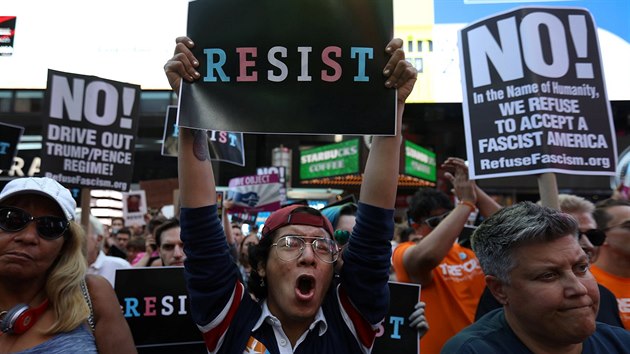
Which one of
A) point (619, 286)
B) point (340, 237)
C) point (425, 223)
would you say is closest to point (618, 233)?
point (619, 286)

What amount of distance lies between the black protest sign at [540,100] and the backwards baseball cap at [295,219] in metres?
1.89

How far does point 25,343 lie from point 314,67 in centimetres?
149

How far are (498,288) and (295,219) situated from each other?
801 millimetres

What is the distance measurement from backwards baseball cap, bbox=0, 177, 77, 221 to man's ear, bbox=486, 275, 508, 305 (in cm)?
167

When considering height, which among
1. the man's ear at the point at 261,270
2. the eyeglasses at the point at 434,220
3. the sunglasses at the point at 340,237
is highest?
the eyeglasses at the point at 434,220

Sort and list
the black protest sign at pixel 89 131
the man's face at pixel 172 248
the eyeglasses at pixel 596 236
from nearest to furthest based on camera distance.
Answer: the eyeglasses at pixel 596 236 → the man's face at pixel 172 248 → the black protest sign at pixel 89 131

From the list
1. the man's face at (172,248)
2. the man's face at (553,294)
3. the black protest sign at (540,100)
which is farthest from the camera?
the man's face at (172,248)

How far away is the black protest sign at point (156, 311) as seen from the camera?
313 centimetres

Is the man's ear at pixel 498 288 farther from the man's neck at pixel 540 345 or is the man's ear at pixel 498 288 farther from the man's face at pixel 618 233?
the man's face at pixel 618 233

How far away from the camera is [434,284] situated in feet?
11.9

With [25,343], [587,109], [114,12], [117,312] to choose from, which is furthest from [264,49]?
[114,12]

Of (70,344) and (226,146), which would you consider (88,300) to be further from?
(226,146)

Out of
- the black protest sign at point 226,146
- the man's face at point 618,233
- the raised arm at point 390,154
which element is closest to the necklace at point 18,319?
→ the raised arm at point 390,154

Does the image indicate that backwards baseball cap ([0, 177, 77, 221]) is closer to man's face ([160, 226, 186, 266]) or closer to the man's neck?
man's face ([160, 226, 186, 266])
